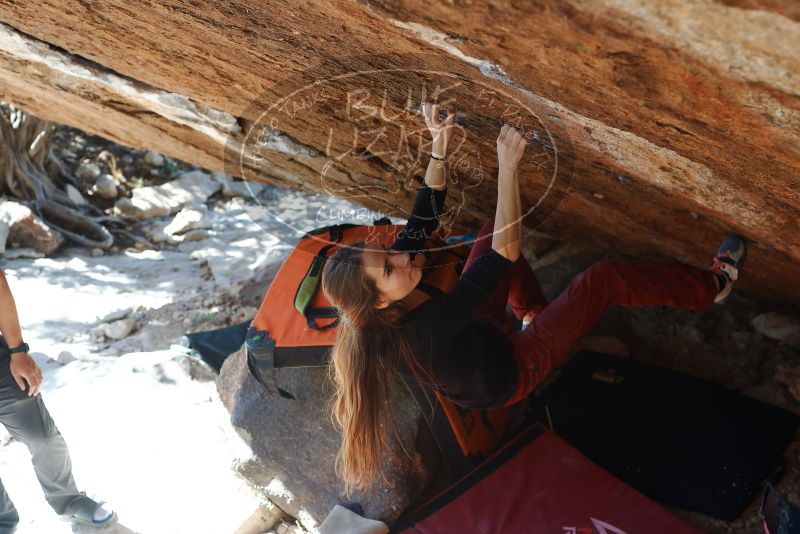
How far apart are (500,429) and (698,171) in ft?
5.28

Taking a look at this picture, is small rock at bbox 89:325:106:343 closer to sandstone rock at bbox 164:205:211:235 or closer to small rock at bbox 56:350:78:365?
small rock at bbox 56:350:78:365

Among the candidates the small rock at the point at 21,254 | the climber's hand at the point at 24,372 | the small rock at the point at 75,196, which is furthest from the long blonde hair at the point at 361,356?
the small rock at the point at 75,196

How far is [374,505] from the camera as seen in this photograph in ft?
9.41

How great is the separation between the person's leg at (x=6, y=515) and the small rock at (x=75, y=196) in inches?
220

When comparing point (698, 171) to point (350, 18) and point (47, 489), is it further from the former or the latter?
point (47, 489)

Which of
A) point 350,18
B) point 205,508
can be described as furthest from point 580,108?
point 205,508

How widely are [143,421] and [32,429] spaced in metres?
0.84

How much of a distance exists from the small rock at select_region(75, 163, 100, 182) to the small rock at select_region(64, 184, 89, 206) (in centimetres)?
42

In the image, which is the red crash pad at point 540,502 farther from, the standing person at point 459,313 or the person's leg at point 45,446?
the person's leg at point 45,446

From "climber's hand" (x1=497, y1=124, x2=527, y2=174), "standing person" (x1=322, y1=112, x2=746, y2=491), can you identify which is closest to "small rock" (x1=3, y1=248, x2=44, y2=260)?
"standing person" (x1=322, y1=112, x2=746, y2=491)

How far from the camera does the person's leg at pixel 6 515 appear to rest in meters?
2.86

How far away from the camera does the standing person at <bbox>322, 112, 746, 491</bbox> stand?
2.31 meters

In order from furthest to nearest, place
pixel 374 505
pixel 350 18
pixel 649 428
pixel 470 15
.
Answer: pixel 649 428 < pixel 374 505 < pixel 350 18 < pixel 470 15

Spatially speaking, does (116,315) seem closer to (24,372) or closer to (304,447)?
(24,372)
